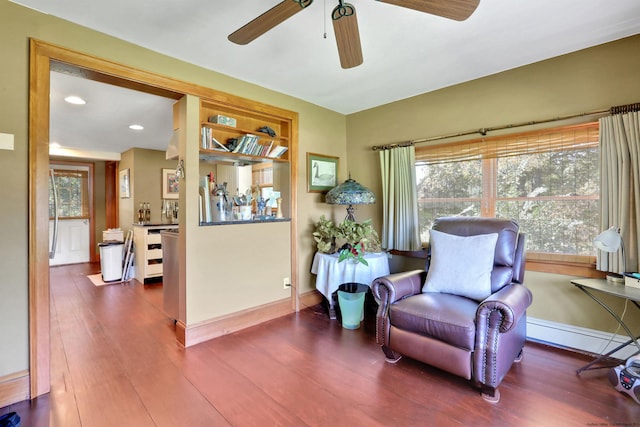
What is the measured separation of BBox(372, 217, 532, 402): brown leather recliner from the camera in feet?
5.72

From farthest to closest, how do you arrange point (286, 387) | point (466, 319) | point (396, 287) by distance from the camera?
1. point (396, 287)
2. point (286, 387)
3. point (466, 319)

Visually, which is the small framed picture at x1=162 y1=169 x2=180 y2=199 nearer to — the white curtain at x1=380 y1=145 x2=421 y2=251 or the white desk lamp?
the white curtain at x1=380 y1=145 x2=421 y2=251

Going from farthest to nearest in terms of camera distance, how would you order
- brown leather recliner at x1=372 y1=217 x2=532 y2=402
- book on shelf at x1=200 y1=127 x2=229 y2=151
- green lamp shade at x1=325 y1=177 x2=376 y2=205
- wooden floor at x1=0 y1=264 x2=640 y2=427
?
green lamp shade at x1=325 y1=177 x2=376 y2=205 → book on shelf at x1=200 y1=127 x2=229 y2=151 → brown leather recliner at x1=372 y1=217 x2=532 y2=402 → wooden floor at x1=0 y1=264 x2=640 y2=427

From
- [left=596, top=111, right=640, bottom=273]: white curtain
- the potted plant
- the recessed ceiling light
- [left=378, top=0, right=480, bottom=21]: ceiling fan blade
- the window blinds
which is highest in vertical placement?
the recessed ceiling light

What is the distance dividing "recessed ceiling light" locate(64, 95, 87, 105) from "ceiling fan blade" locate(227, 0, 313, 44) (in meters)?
2.22

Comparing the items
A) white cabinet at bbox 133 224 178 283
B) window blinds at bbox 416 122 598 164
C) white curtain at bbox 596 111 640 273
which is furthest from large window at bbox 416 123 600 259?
white cabinet at bbox 133 224 178 283

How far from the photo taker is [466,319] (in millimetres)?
1801

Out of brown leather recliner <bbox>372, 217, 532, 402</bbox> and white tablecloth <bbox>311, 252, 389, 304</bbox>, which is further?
white tablecloth <bbox>311, 252, 389, 304</bbox>

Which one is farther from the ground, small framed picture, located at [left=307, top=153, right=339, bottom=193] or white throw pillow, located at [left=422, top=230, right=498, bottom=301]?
small framed picture, located at [left=307, top=153, right=339, bottom=193]

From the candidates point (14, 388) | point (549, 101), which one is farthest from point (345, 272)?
point (14, 388)

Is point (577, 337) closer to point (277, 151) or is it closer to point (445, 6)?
point (445, 6)

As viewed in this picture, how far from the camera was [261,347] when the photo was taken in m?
2.48

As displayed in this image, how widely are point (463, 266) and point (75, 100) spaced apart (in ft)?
12.6

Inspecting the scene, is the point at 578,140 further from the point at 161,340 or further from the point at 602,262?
the point at 161,340
